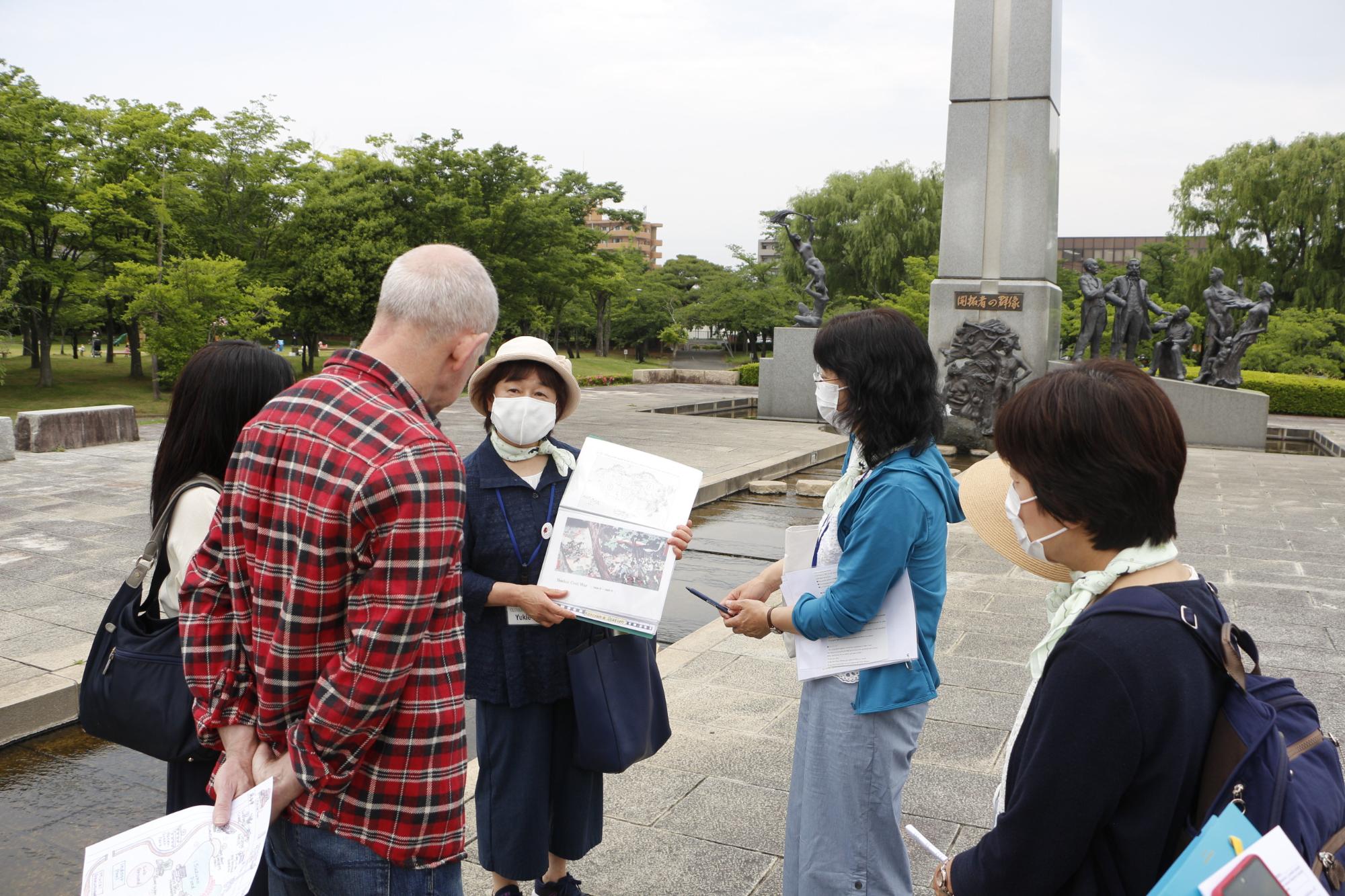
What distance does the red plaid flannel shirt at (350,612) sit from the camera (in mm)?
1625

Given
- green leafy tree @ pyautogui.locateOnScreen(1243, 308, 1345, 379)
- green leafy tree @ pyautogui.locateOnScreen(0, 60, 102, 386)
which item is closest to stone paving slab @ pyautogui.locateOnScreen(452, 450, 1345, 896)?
green leafy tree @ pyautogui.locateOnScreen(0, 60, 102, 386)

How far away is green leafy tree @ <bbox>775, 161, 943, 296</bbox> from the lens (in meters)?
41.9

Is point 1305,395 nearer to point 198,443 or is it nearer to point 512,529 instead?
point 512,529

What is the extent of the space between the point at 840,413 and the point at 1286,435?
71.6ft

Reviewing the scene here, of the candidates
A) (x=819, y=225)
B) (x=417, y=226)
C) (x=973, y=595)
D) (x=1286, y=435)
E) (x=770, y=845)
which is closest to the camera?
(x=770, y=845)

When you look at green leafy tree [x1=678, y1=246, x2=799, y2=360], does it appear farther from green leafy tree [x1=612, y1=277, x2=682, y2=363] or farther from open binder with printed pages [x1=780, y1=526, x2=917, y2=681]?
open binder with printed pages [x1=780, y1=526, x2=917, y2=681]

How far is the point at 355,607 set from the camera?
5.38ft

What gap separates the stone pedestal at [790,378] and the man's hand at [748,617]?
1924 cm

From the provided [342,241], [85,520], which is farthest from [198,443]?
[342,241]

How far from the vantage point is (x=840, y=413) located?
8.06 ft

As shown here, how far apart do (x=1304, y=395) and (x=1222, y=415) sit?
1012 cm

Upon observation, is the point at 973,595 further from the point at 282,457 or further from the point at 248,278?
the point at 248,278

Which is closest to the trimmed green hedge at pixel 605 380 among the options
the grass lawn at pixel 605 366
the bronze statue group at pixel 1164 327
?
the grass lawn at pixel 605 366

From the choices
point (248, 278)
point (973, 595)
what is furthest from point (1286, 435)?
point (248, 278)
